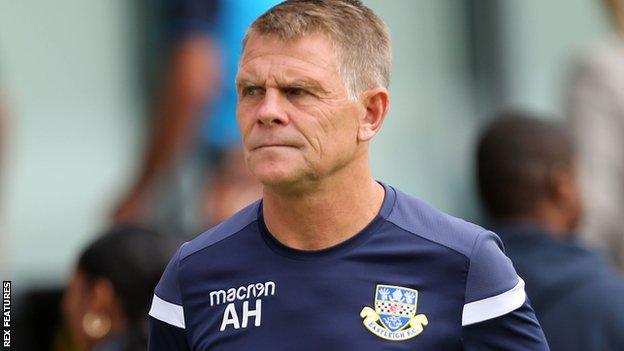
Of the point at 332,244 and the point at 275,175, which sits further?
the point at 332,244

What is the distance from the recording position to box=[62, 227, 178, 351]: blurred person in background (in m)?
5.89

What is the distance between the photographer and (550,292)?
6.06 m

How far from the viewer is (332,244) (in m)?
4.57

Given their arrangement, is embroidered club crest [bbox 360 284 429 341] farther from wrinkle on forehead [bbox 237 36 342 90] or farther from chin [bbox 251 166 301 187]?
wrinkle on forehead [bbox 237 36 342 90]

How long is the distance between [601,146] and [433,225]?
3.78 meters

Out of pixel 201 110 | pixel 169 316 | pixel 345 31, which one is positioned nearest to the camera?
pixel 345 31

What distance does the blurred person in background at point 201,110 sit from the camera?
325 inches

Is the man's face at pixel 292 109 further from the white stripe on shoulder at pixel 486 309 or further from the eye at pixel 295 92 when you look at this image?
the white stripe on shoulder at pixel 486 309

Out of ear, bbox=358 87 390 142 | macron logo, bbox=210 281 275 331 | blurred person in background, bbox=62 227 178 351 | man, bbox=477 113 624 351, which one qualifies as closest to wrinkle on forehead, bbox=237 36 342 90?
ear, bbox=358 87 390 142

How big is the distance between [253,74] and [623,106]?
411cm

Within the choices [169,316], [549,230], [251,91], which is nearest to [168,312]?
[169,316]

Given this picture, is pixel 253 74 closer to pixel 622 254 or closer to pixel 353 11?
pixel 353 11

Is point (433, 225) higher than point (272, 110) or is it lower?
lower

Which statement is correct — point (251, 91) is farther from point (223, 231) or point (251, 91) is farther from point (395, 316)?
point (395, 316)
